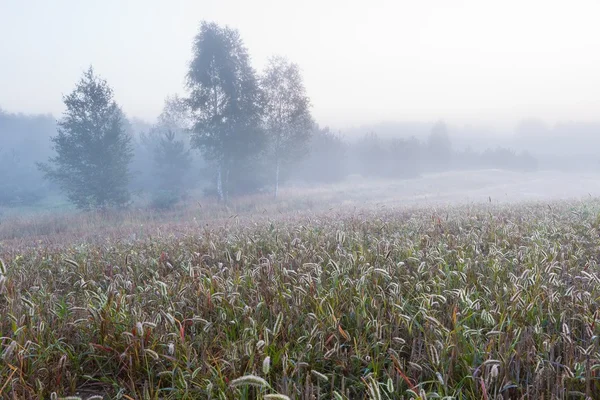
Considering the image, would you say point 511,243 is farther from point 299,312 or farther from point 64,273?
point 64,273

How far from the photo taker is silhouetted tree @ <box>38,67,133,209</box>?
29.5 m

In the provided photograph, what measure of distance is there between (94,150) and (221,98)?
37.1 ft

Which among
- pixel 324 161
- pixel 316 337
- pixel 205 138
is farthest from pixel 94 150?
pixel 324 161

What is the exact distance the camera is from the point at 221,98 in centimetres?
3478

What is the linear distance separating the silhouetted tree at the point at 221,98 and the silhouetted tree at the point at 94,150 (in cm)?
671

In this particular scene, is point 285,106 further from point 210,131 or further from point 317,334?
point 317,334

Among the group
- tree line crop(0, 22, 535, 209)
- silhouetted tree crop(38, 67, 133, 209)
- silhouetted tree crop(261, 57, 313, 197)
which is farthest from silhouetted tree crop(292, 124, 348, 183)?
silhouetted tree crop(38, 67, 133, 209)

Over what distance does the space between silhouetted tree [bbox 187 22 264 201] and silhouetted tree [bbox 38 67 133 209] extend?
6713mm

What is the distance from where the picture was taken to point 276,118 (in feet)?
130

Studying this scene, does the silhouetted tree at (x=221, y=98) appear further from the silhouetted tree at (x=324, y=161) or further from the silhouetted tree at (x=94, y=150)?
the silhouetted tree at (x=324, y=161)

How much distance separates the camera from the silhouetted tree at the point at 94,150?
96.6ft

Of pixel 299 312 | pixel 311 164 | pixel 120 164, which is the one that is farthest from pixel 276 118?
pixel 299 312

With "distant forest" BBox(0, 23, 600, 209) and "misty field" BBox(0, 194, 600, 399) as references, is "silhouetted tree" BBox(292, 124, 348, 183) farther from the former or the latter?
"misty field" BBox(0, 194, 600, 399)

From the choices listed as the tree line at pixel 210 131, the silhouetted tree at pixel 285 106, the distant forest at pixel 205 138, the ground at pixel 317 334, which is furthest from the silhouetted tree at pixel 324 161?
the ground at pixel 317 334
